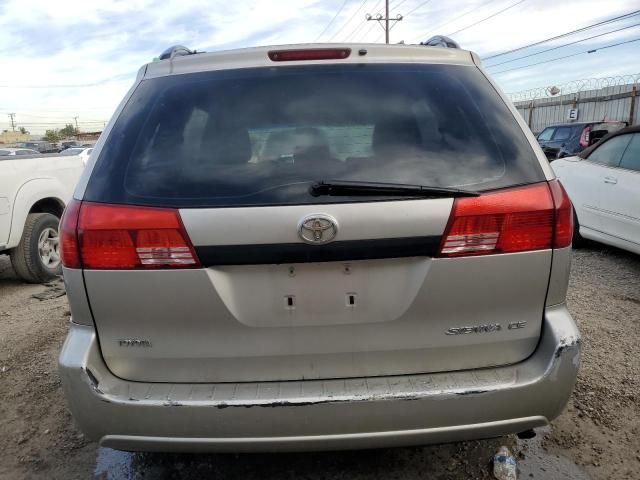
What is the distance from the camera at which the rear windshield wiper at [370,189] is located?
70.8 inches

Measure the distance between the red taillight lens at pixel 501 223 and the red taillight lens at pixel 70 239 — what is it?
A: 1274mm

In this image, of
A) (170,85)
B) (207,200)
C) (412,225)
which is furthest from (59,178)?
(412,225)

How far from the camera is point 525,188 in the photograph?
1.90 m

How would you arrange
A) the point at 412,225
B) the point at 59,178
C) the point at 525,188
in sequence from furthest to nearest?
the point at 59,178 < the point at 525,188 < the point at 412,225

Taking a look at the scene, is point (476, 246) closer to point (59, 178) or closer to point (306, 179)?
point (306, 179)

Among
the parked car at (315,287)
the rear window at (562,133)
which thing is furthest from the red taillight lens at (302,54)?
the rear window at (562,133)

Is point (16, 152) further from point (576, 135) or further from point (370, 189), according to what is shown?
point (576, 135)

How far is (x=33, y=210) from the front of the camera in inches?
239

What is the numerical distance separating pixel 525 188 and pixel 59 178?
578 cm

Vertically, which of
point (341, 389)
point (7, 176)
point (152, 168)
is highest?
point (152, 168)

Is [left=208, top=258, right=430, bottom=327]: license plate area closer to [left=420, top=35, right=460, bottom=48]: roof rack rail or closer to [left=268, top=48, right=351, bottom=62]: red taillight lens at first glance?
[left=268, top=48, right=351, bottom=62]: red taillight lens

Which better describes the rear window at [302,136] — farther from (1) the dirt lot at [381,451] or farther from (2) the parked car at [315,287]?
(1) the dirt lot at [381,451]

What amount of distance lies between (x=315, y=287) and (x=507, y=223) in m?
0.70

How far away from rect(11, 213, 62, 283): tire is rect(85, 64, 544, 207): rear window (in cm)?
408
